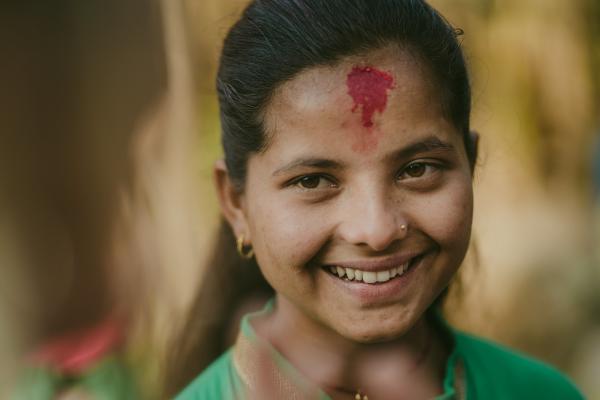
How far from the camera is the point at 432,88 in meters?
1.06

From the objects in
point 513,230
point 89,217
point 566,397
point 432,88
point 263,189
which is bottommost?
point 513,230

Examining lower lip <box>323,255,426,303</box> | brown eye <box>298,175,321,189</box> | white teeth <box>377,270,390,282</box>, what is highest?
brown eye <box>298,175,321,189</box>

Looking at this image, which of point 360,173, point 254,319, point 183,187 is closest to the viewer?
point 360,173

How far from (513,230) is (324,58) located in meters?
1.80

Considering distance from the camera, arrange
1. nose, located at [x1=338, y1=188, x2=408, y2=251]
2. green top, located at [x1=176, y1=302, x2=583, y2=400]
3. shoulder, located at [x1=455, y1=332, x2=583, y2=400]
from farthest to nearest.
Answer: shoulder, located at [x1=455, y1=332, x2=583, y2=400]
green top, located at [x1=176, y1=302, x2=583, y2=400]
nose, located at [x1=338, y1=188, x2=408, y2=251]

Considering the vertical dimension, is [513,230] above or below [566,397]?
below

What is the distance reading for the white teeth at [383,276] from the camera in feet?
3.52

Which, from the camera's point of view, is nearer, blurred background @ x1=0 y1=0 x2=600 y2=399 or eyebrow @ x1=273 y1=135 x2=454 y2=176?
eyebrow @ x1=273 y1=135 x2=454 y2=176

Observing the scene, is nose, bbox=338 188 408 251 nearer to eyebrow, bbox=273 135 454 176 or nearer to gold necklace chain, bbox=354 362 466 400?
eyebrow, bbox=273 135 454 176

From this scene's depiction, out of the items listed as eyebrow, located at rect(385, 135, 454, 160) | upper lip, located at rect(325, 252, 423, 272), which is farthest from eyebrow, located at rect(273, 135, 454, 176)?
upper lip, located at rect(325, 252, 423, 272)

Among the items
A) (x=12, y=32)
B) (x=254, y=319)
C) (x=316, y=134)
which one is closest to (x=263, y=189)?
(x=316, y=134)

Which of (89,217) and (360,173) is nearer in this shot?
(360,173)

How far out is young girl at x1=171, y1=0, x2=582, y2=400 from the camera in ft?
3.34

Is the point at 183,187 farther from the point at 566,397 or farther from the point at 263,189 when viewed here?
the point at 566,397
